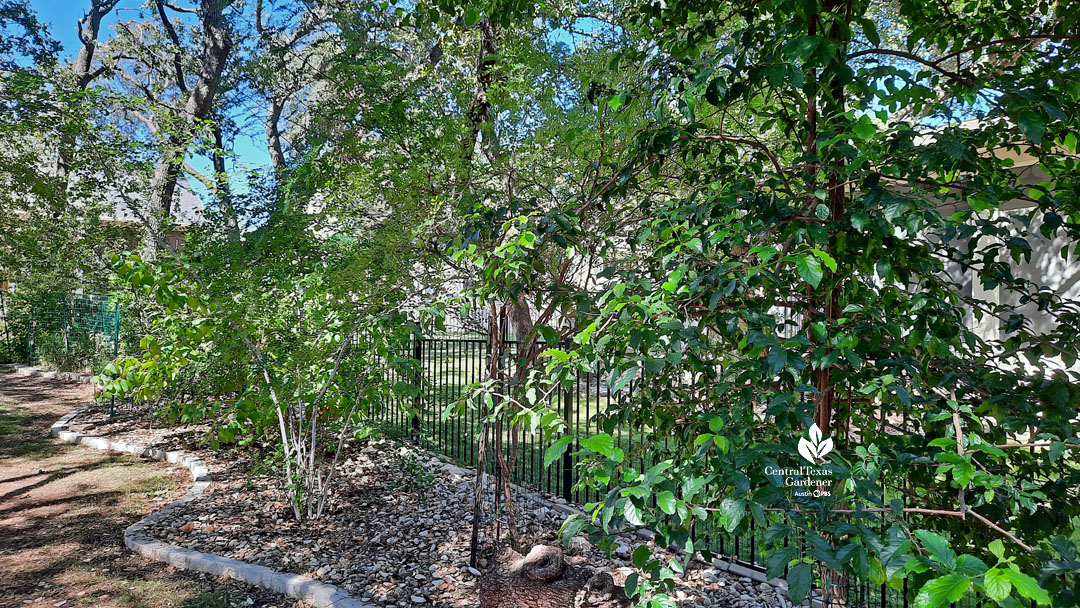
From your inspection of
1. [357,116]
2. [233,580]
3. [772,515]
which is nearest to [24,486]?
[233,580]

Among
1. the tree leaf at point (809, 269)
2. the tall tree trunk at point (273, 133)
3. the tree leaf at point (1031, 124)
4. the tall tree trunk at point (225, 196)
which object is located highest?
the tall tree trunk at point (273, 133)

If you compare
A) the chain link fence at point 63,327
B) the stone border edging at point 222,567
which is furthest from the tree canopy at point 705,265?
the chain link fence at point 63,327

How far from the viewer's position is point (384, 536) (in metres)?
4.55

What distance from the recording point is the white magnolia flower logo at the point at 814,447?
152 cm

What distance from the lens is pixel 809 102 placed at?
7.04ft

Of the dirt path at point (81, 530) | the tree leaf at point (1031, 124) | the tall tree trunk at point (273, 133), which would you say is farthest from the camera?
the tall tree trunk at point (273, 133)

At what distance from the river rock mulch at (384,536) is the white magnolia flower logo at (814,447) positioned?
6.41 ft

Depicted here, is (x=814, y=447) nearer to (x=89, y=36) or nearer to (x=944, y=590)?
(x=944, y=590)

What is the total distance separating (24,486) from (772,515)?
7244 mm

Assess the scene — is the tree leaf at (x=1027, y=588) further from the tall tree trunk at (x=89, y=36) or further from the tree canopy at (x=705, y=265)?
the tall tree trunk at (x=89, y=36)

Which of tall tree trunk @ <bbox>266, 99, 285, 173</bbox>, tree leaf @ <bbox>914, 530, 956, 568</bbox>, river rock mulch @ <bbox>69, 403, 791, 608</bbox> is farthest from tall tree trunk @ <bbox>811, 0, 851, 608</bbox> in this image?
tall tree trunk @ <bbox>266, 99, 285, 173</bbox>

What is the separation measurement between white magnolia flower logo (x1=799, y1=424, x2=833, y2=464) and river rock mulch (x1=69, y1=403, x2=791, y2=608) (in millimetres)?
1955

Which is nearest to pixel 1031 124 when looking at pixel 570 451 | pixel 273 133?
pixel 570 451

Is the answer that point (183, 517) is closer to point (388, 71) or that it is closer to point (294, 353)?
point (294, 353)
